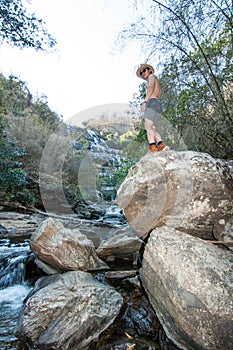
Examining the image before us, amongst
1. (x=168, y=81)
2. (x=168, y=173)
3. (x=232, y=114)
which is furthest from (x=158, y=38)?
(x=168, y=173)

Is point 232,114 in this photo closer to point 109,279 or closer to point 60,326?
point 109,279

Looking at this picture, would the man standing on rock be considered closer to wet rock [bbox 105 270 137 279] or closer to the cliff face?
the cliff face

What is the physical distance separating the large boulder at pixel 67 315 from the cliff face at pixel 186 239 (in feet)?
1.61

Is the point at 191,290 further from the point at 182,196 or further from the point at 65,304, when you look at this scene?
the point at 65,304

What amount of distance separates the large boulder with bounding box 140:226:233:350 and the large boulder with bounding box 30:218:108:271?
1.18m

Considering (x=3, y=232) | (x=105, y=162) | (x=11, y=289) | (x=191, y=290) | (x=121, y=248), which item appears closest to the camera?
(x=191, y=290)

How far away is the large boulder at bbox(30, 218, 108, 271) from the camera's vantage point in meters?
2.80

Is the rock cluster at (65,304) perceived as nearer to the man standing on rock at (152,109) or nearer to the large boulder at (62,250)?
the large boulder at (62,250)

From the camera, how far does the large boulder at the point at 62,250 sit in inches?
110

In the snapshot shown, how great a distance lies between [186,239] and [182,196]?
450 millimetres

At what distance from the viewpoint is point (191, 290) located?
159cm

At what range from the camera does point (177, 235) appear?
80.3 inches

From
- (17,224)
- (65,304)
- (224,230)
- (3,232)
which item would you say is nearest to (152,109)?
(224,230)

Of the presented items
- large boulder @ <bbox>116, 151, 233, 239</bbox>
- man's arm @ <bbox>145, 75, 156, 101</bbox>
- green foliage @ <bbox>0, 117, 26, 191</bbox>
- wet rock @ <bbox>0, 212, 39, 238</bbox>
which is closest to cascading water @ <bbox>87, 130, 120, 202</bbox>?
green foliage @ <bbox>0, 117, 26, 191</bbox>
